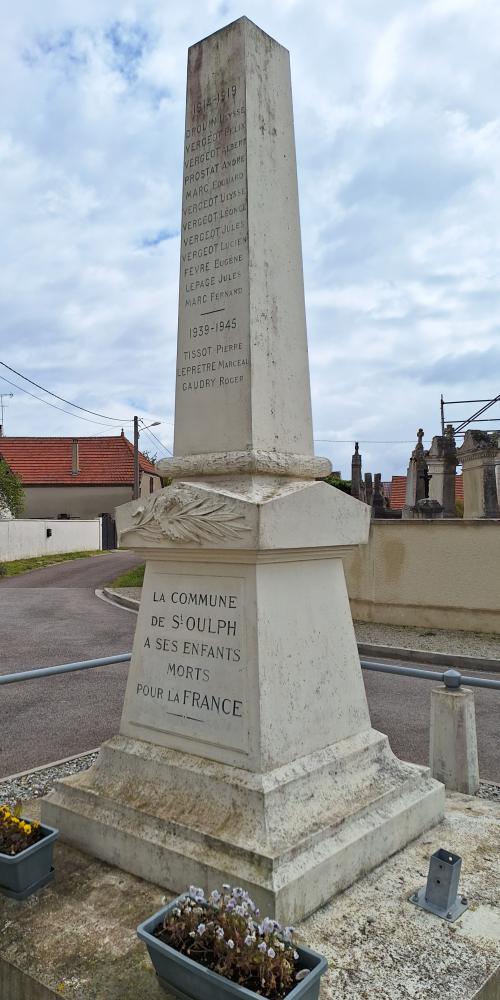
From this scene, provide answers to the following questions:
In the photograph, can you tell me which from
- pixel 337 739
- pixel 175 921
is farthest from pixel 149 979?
pixel 337 739

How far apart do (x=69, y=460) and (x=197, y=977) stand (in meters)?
37.1

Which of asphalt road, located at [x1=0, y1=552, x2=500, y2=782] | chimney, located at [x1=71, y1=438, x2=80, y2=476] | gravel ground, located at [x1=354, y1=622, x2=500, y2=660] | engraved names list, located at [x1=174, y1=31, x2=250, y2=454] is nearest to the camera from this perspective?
engraved names list, located at [x1=174, y1=31, x2=250, y2=454]

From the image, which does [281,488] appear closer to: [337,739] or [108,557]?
[337,739]

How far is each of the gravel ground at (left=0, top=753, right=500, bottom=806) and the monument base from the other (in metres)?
1.29

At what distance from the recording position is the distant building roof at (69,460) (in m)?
36.4

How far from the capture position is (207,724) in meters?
3.07

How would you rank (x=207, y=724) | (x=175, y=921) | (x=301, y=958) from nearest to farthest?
(x=301, y=958)
(x=175, y=921)
(x=207, y=724)

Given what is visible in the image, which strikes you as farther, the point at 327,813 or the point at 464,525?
the point at 464,525

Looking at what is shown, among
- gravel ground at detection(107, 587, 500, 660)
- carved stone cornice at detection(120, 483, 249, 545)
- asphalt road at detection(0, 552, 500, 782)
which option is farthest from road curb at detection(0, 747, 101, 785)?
gravel ground at detection(107, 587, 500, 660)

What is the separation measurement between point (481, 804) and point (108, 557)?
26364 mm

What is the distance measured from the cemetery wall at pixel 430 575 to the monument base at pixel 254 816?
706 centimetres

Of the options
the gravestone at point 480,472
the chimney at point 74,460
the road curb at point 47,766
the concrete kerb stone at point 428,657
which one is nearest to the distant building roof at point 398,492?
the gravestone at point 480,472

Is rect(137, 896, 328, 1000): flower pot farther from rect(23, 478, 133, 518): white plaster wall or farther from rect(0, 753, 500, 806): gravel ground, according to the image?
rect(23, 478, 133, 518): white plaster wall

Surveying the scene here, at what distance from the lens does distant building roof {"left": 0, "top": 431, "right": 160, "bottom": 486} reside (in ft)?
119
